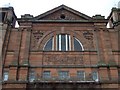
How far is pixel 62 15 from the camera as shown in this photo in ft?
89.2

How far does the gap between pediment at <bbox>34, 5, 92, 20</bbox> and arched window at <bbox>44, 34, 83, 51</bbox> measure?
249cm

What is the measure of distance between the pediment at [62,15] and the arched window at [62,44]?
249 centimetres

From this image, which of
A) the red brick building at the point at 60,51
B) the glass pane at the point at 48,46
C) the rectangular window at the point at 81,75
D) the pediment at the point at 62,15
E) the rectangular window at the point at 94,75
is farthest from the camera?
the pediment at the point at 62,15

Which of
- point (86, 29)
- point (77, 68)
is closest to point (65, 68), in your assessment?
point (77, 68)

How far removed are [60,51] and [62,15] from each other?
503 centimetres

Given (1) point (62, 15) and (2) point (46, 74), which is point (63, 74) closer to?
(2) point (46, 74)

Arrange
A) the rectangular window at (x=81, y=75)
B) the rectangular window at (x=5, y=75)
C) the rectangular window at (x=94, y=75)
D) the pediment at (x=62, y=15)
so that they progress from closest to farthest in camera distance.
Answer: the rectangular window at (x=5, y=75)
the rectangular window at (x=94, y=75)
the rectangular window at (x=81, y=75)
the pediment at (x=62, y=15)

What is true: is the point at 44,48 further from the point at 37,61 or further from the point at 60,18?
the point at 60,18

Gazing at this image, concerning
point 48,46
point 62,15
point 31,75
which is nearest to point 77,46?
point 48,46

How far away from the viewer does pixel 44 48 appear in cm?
2438

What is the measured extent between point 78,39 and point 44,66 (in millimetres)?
4556

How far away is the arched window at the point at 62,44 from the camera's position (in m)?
24.4

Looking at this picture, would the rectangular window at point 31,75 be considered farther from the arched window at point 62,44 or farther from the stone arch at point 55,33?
the arched window at point 62,44

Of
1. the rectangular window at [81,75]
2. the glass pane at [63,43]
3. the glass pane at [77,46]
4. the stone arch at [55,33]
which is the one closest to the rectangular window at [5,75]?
the stone arch at [55,33]
